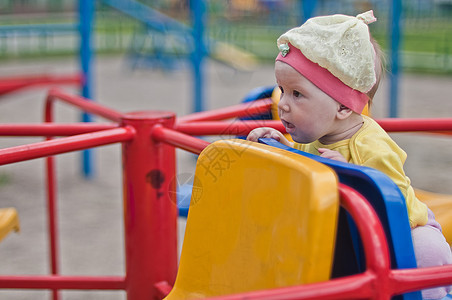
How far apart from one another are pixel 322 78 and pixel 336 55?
1.8 inches

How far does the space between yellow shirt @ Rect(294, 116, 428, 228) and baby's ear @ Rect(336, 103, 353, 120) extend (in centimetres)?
4

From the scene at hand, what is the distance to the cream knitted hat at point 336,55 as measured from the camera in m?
1.04

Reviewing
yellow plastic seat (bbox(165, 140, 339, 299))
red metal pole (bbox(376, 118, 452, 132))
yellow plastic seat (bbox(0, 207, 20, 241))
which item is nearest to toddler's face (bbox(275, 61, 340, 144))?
yellow plastic seat (bbox(165, 140, 339, 299))

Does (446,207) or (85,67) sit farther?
(85,67)

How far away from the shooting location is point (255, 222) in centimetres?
96

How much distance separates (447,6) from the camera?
1634 centimetres

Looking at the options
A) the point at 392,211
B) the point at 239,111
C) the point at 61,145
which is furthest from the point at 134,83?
the point at 392,211

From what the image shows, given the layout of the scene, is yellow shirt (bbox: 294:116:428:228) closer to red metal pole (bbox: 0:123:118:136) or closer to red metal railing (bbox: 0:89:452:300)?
red metal railing (bbox: 0:89:452:300)

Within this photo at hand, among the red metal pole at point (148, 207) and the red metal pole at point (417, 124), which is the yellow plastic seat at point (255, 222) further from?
the red metal pole at point (417, 124)

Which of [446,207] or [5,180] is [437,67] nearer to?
[5,180]

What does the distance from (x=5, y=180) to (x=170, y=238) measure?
274 centimetres

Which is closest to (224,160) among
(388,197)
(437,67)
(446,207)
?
(388,197)

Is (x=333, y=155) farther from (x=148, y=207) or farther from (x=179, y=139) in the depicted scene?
(x=148, y=207)

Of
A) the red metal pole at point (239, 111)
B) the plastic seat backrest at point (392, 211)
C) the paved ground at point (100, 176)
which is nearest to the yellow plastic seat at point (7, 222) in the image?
the red metal pole at point (239, 111)
